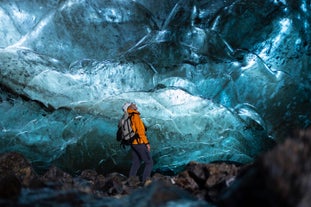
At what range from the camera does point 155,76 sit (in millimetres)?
9195

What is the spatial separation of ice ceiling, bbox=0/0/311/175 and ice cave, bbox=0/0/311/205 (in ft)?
0.09

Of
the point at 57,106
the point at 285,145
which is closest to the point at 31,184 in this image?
the point at 285,145

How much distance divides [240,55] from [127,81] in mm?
3282

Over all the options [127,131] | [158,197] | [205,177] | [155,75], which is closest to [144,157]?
[127,131]

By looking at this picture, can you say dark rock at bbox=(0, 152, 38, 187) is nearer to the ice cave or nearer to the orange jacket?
the orange jacket

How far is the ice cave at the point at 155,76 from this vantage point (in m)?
8.85

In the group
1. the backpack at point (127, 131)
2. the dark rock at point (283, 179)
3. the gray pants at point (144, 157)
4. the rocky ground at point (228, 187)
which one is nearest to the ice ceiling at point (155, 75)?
the backpack at point (127, 131)

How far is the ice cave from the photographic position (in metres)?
8.85

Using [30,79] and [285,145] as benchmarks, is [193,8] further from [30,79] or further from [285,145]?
[285,145]

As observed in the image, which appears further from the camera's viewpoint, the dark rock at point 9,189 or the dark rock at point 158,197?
the dark rock at point 9,189

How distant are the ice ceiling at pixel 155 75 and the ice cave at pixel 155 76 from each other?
0.03m

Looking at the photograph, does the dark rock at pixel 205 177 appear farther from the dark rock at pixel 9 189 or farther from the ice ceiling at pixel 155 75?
the ice ceiling at pixel 155 75

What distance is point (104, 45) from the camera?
9.18 m

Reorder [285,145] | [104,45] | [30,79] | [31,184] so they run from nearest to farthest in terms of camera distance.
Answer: [285,145], [31,184], [30,79], [104,45]
